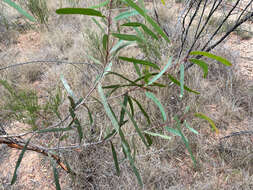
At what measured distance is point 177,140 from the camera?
132cm

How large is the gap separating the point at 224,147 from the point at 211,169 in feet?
0.62

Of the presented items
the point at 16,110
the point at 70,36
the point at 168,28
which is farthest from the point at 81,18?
the point at 16,110

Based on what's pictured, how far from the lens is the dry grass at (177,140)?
3.75 ft

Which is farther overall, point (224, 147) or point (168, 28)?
point (168, 28)

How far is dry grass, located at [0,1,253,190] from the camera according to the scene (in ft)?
3.75

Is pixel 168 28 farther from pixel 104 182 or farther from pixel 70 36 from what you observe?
pixel 104 182

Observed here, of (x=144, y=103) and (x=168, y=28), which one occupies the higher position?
(x=168, y=28)

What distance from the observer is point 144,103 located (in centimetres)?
149

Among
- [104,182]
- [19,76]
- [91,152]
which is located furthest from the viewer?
[19,76]

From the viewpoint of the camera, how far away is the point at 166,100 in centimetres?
158

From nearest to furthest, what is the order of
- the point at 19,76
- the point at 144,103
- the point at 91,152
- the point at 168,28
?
the point at 91,152 < the point at 144,103 < the point at 19,76 < the point at 168,28

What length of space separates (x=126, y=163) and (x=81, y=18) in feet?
8.97

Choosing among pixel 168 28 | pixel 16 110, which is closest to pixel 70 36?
pixel 168 28

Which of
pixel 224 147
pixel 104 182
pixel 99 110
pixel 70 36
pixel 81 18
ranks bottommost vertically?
pixel 104 182
